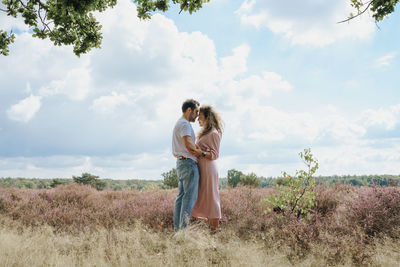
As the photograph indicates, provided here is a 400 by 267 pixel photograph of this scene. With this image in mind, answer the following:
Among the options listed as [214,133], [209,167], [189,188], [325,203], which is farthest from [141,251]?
[325,203]

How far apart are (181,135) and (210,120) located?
81 cm

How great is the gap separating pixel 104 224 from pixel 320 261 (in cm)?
502

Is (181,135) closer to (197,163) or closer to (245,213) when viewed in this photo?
(197,163)

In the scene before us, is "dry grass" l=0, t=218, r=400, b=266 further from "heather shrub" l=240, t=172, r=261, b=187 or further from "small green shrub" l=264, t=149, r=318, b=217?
"heather shrub" l=240, t=172, r=261, b=187

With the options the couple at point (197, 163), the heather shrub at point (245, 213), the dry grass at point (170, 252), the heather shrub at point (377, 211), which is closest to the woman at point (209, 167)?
the couple at point (197, 163)

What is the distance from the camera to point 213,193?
6.08 meters

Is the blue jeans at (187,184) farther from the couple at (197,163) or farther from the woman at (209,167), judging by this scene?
the woman at (209,167)

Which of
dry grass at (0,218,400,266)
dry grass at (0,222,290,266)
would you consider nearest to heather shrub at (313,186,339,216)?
dry grass at (0,218,400,266)

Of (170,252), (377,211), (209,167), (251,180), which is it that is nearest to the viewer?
(170,252)

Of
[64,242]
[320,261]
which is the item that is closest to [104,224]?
[64,242]

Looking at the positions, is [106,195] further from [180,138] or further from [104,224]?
[180,138]

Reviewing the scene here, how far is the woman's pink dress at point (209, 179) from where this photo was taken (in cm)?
602

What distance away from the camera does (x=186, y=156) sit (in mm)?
5723

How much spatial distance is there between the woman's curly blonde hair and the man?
29cm
